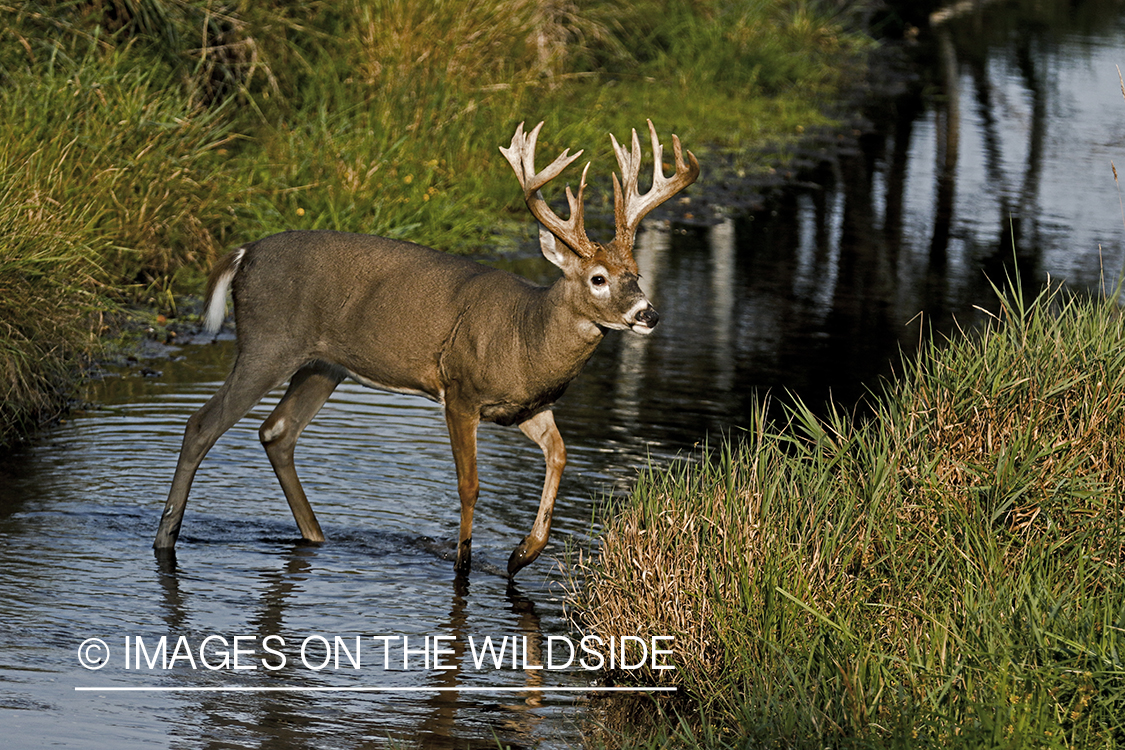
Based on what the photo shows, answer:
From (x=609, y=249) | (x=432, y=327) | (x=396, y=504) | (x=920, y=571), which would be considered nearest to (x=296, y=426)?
(x=396, y=504)

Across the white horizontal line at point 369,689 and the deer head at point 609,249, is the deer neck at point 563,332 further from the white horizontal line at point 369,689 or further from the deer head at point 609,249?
the white horizontal line at point 369,689

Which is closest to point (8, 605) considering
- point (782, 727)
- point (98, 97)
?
point (782, 727)

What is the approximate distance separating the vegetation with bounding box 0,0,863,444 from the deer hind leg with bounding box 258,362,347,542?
1.58m

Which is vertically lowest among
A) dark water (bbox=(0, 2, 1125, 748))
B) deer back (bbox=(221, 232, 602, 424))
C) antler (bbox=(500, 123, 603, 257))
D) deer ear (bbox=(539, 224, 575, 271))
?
dark water (bbox=(0, 2, 1125, 748))

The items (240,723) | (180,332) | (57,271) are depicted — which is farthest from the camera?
(180,332)

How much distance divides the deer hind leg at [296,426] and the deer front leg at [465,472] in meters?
0.78

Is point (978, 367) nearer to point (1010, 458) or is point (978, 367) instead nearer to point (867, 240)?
point (1010, 458)

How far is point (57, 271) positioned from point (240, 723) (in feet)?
15.6

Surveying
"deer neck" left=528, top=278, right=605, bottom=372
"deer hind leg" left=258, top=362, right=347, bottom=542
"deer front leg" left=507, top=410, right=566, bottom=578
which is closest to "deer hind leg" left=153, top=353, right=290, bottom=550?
"deer hind leg" left=258, top=362, right=347, bottom=542

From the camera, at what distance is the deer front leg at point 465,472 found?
23.6ft

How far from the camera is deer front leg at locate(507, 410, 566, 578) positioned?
7.04 m

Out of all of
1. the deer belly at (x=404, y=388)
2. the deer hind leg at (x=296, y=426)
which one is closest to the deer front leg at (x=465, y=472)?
the deer belly at (x=404, y=388)

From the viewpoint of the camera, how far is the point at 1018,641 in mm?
4984

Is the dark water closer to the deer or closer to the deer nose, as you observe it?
the deer
